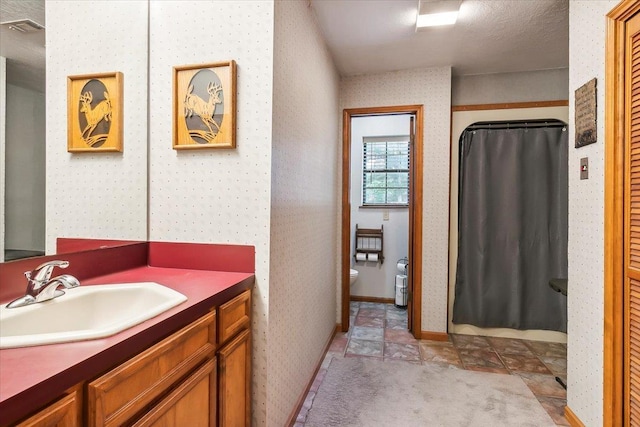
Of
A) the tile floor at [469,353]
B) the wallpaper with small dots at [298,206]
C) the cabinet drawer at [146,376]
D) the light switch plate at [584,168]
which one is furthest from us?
the tile floor at [469,353]

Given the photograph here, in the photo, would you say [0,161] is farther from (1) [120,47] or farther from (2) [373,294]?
(2) [373,294]

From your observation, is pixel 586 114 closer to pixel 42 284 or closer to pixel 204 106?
pixel 204 106

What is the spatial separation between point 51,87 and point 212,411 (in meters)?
1.41

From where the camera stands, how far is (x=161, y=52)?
1.65m

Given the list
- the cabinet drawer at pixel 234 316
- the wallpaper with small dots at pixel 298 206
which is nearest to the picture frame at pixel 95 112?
the wallpaper with small dots at pixel 298 206

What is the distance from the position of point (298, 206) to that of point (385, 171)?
8.70 ft

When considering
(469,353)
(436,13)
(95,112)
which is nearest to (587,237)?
(469,353)

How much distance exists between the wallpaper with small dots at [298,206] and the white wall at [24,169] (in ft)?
2.94

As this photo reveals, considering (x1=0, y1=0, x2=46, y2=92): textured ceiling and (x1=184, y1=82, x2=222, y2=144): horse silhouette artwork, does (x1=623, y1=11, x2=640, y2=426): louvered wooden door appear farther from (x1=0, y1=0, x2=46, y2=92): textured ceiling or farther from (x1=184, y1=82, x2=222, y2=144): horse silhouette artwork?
(x1=0, y1=0, x2=46, y2=92): textured ceiling

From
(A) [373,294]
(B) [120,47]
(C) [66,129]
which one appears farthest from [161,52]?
(A) [373,294]

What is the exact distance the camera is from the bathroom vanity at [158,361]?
642 mm

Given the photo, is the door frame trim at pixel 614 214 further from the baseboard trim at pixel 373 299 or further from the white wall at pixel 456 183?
the baseboard trim at pixel 373 299

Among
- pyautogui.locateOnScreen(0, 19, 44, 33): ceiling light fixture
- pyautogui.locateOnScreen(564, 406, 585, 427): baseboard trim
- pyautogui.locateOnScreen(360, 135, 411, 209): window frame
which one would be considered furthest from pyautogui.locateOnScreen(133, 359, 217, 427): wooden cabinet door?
pyautogui.locateOnScreen(360, 135, 411, 209): window frame

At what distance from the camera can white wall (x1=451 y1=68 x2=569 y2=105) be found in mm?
3115
